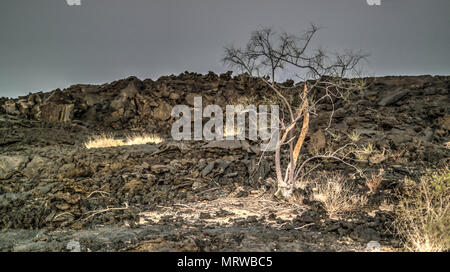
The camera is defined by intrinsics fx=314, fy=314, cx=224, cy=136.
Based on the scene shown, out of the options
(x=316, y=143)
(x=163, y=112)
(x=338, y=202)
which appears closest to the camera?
(x=338, y=202)

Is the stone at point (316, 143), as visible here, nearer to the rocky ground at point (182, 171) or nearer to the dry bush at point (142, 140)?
the rocky ground at point (182, 171)

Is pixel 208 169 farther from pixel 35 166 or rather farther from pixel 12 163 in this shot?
pixel 12 163

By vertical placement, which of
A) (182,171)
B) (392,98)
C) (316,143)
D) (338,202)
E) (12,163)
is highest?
(392,98)

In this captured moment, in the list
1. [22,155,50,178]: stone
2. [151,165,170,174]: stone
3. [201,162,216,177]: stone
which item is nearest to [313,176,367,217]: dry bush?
[201,162,216,177]: stone

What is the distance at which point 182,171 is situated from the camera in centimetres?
898

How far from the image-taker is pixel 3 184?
8.01 m

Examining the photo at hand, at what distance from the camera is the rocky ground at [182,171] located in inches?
193

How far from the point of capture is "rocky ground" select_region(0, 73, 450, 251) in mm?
4898

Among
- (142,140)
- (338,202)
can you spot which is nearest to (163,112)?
(142,140)

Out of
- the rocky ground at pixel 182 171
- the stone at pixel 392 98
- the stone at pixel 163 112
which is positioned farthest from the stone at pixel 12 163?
the stone at pixel 392 98

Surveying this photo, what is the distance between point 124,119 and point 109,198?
10.6m

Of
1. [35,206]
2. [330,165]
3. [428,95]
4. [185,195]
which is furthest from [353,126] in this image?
[35,206]

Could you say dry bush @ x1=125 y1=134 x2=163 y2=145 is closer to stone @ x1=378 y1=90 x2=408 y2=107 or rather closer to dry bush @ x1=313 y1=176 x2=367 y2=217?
dry bush @ x1=313 y1=176 x2=367 y2=217
